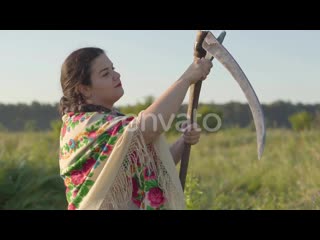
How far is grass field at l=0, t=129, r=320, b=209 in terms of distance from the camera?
5.04m

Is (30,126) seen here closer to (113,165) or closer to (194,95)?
(194,95)

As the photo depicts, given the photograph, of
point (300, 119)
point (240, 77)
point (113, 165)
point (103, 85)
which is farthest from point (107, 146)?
point (300, 119)

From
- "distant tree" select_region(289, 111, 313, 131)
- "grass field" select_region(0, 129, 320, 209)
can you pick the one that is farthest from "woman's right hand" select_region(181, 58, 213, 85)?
"distant tree" select_region(289, 111, 313, 131)

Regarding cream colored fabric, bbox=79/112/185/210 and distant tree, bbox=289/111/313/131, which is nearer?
cream colored fabric, bbox=79/112/185/210

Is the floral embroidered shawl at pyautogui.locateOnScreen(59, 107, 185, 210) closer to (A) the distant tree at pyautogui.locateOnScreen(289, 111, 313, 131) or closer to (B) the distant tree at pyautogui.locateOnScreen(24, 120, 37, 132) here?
(B) the distant tree at pyautogui.locateOnScreen(24, 120, 37, 132)

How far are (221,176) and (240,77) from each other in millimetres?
5086

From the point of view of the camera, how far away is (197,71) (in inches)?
80.3

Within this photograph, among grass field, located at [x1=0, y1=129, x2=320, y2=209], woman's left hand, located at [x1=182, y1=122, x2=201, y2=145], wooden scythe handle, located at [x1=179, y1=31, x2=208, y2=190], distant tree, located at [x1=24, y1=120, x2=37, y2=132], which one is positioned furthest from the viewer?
distant tree, located at [x1=24, y1=120, x2=37, y2=132]

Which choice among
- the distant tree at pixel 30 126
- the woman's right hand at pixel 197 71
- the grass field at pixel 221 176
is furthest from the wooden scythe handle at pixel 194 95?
the distant tree at pixel 30 126

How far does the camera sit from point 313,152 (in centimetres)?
696

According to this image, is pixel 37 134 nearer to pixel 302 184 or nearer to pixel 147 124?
pixel 302 184

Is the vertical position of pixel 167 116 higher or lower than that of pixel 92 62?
lower

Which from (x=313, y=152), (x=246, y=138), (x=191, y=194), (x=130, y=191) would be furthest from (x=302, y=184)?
(x=246, y=138)
